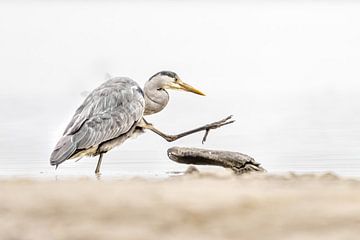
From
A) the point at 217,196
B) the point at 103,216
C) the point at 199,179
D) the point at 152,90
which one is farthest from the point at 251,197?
the point at 152,90

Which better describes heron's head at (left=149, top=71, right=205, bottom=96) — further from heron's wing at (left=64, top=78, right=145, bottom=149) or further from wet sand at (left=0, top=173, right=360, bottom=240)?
wet sand at (left=0, top=173, right=360, bottom=240)

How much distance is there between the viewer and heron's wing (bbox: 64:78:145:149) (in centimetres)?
895

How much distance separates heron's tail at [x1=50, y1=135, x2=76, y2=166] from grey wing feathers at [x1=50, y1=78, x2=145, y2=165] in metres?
0.09

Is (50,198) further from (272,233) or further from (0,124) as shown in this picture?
(0,124)

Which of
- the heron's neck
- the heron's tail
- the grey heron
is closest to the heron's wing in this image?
the grey heron

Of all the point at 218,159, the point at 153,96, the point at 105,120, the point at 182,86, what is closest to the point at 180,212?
the point at 218,159

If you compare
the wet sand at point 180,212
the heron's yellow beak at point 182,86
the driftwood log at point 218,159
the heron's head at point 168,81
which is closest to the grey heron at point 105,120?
the heron's head at point 168,81

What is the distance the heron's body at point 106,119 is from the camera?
8820mm

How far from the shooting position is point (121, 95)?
916cm

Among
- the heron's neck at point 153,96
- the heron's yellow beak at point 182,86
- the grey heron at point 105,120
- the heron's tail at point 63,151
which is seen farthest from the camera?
the heron's yellow beak at point 182,86

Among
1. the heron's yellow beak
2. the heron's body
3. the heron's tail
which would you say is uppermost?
the heron's yellow beak

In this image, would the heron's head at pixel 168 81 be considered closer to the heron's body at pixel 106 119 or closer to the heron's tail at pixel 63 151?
the heron's body at pixel 106 119

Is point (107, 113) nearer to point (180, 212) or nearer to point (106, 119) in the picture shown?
point (106, 119)

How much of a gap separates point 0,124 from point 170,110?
238 cm
